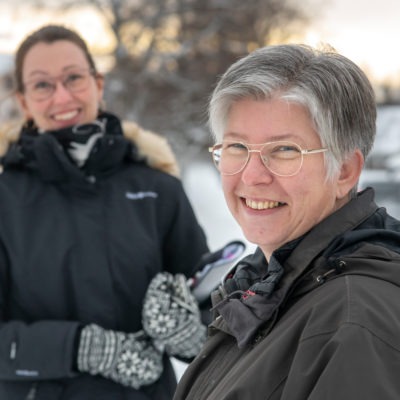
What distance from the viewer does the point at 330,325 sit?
129 centimetres

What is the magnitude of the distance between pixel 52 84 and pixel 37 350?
42.6 inches

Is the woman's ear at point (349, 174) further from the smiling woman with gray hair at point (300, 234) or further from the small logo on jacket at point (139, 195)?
the small logo on jacket at point (139, 195)

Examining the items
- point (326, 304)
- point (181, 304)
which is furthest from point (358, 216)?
point (181, 304)

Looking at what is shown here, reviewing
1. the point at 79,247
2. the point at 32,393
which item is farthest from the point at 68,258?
the point at 32,393

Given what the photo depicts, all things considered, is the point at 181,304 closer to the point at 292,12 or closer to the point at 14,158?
the point at 14,158

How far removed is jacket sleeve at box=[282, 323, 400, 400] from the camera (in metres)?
1.18

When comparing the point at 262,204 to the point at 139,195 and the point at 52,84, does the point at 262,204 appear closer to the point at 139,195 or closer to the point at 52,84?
the point at 139,195

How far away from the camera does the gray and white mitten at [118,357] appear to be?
2523 millimetres

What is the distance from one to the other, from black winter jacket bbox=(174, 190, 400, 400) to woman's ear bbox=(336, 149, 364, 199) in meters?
0.04

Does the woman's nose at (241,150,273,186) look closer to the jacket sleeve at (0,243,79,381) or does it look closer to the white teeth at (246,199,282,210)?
the white teeth at (246,199,282,210)

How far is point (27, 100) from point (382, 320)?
2082mm

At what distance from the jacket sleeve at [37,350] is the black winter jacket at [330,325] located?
0.95m

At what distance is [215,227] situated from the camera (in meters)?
13.6

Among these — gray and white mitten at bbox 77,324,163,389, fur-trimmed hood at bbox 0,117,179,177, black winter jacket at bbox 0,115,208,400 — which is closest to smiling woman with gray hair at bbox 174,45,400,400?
gray and white mitten at bbox 77,324,163,389
